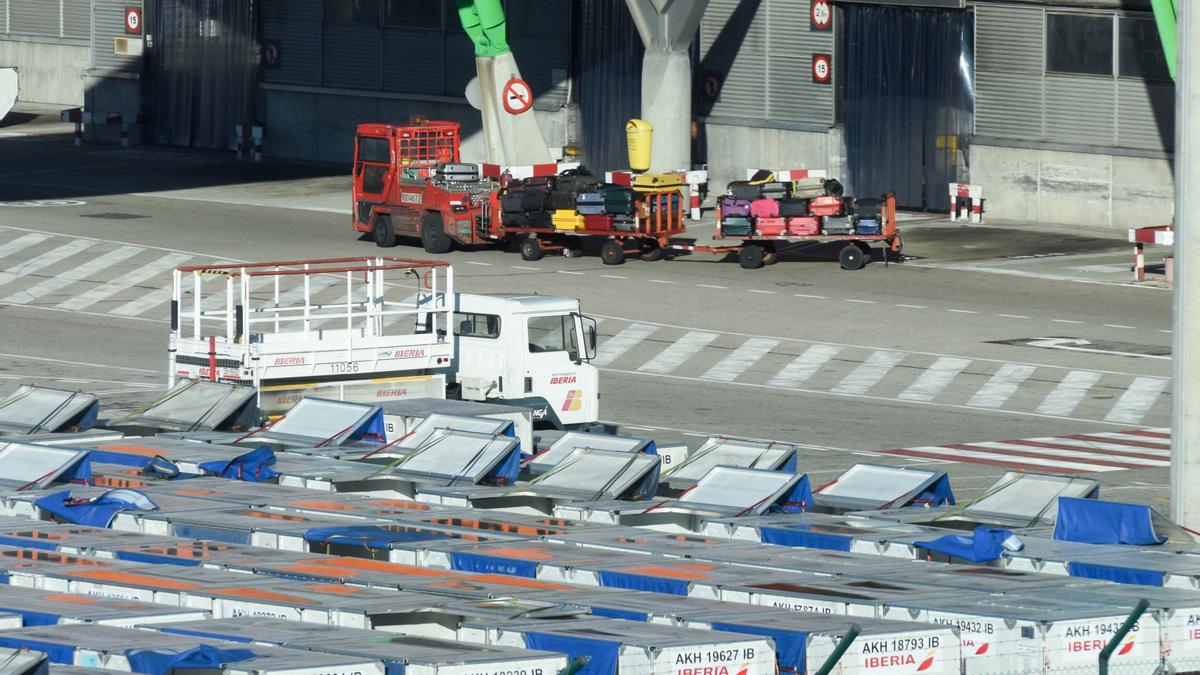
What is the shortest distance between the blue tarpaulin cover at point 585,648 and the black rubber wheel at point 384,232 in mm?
42991

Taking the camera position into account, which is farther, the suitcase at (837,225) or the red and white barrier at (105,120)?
the red and white barrier at (105,120)

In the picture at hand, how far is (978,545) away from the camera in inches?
934

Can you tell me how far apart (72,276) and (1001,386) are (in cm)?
2472

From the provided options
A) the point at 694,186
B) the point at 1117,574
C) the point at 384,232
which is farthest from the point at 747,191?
the point at 1117,574

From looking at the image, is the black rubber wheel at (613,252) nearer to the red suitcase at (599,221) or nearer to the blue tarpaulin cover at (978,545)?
the red suitcase at (599,221)

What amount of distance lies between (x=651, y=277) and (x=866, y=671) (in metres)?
38.6

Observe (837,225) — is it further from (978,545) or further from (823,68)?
(978,545)

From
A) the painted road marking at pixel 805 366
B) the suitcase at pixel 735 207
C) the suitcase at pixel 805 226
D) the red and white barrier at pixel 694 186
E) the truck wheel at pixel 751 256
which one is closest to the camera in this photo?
the painted road marking at pixel 805 366

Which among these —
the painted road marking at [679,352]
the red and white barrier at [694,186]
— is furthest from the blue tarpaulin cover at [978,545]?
the red and white barrier at [694,186]

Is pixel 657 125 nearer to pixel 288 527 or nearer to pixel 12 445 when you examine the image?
pixel 12 445

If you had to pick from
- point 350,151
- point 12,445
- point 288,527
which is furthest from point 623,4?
point 288,527

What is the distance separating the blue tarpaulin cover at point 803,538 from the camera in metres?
24.8

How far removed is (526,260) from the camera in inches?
2336

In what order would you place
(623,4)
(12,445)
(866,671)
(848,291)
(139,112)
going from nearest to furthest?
(866,671)
(12,445)
(848,291)
(623,4)
(139,112)
